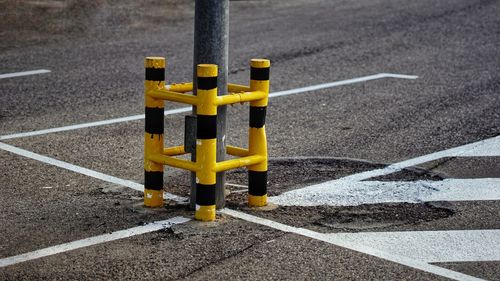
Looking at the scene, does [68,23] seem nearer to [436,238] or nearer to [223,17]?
[223,17]

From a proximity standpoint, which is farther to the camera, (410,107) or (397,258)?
(410,107)

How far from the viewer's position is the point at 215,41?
→ 7125 millimetres

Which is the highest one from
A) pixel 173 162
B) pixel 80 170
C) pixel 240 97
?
pixel 240 97

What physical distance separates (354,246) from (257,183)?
1.07 meters

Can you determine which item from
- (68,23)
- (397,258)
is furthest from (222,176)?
(68,23)

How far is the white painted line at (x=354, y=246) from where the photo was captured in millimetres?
6098

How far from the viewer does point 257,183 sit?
7.34 metres

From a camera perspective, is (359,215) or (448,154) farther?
(448,154)

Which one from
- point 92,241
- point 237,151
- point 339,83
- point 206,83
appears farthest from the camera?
point 339,83

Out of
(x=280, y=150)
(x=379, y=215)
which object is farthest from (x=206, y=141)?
(x=280, y=150)

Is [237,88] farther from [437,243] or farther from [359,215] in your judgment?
[437,243]

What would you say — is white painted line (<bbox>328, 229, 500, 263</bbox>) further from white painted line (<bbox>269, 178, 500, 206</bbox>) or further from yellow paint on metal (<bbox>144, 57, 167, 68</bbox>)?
Answer: yellow paint on metal (<bbox>144, 57, 167, 68</bbox>)

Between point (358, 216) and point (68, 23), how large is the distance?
9.47 meters

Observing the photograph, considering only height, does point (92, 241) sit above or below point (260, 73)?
below
